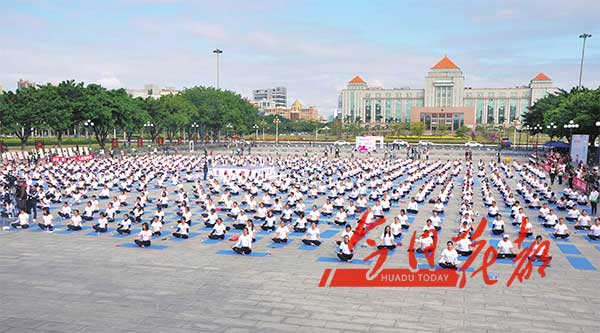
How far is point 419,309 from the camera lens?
9.34 meters

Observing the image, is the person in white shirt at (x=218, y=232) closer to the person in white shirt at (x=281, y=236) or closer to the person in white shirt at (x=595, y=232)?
the person in white shirt at (x=281, y=236)

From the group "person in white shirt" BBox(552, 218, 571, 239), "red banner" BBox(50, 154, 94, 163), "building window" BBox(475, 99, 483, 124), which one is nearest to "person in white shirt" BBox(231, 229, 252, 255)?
"person in white shirt" BBox(552, 218, 571, 239)

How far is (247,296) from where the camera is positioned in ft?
33.0

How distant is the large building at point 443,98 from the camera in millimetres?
144125

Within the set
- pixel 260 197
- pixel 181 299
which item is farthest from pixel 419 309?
→ pixel 260 197

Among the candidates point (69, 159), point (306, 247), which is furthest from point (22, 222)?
point (69, 159)

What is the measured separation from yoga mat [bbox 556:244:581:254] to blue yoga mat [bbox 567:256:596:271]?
0.72 m

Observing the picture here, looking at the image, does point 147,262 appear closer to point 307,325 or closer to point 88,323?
point 88,323

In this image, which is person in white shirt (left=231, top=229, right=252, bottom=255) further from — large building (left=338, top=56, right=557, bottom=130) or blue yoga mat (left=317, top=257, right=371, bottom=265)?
large building (left=338, top=56, right=557, bottom=130)

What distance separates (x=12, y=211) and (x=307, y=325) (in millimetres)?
15312

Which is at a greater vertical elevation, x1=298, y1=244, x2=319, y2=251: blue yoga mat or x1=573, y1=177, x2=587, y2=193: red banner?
x1=573, y1=177, x2=587, y2=193: red banner

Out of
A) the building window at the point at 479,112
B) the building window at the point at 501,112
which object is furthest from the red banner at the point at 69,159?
the building window at the point at 501,112

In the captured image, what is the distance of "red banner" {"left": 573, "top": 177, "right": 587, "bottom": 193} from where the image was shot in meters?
25.1

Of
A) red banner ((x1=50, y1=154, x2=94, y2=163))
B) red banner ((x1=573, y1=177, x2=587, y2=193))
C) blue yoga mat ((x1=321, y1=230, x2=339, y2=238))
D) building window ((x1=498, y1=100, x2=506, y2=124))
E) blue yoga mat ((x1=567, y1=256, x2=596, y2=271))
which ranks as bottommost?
blue yoga mat ((x1=321, y1=230, x2=339, y2=238))
